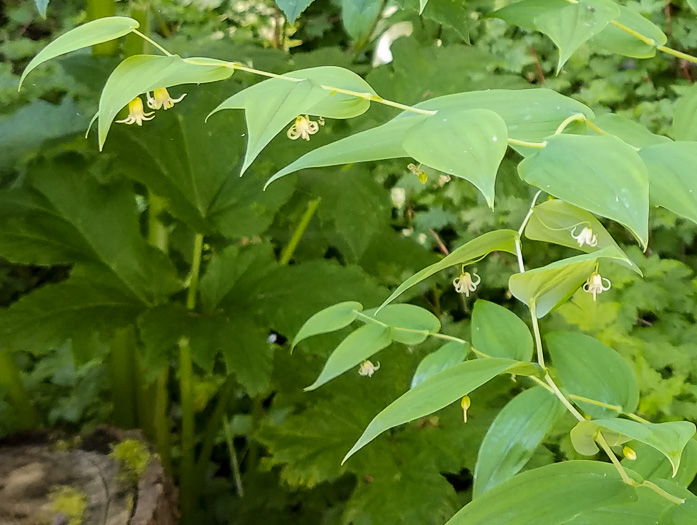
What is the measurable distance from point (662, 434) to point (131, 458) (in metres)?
0.49

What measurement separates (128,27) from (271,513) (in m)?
0.65

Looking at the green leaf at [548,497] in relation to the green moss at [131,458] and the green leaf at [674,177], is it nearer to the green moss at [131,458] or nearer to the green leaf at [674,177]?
the green leaf at [674,177]

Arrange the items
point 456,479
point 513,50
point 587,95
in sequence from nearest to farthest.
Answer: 1. point 456,479
2. point 587,95
3. point 513,50

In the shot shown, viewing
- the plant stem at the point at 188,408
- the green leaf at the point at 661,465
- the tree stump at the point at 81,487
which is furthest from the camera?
the plant stem at the point at 188,408

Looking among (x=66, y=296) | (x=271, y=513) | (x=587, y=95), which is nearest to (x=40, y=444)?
(x=66, y=296)

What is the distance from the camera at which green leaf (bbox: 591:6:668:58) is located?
0.40 metres

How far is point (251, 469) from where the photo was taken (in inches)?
31.7

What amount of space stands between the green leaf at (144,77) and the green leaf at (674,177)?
0.68 feet

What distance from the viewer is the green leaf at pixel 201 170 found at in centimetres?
57

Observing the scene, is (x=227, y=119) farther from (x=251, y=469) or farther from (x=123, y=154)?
(x=251, y=469)

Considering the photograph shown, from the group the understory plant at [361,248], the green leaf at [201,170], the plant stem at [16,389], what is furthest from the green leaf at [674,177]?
the plant stem at [16,389]

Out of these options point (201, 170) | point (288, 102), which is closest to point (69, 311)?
point (201, 170)

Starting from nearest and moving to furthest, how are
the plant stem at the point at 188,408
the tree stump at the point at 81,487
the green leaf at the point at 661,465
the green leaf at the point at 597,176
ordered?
the green leaf at the point at 597,176 → the green leaf at the point at 661,465 → the tree stump at the point at 81,487 → the plant stem at the point at 188,408

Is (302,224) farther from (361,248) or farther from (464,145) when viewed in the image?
(464,145)
